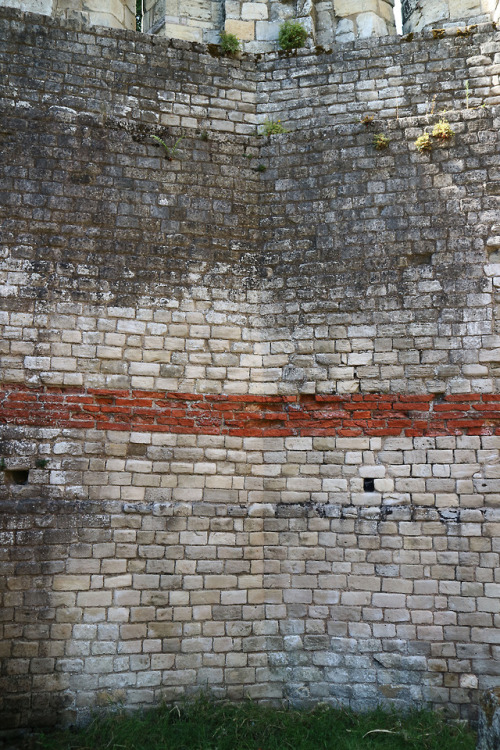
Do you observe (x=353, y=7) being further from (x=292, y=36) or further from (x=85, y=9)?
(x=85, y=9)

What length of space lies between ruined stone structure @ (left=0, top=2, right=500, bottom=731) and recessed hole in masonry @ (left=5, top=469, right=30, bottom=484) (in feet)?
0.06

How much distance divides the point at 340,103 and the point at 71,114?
8.43 feet

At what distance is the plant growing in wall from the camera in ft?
22.3

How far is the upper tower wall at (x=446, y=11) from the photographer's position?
6903 mm

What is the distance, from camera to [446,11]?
23.3 feet

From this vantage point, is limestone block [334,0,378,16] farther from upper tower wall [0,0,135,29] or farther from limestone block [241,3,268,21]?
upper tower wall [0,0,135,29]

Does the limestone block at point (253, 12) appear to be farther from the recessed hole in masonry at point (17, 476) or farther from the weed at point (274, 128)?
the recessed hole in masonry at point (17, 476)

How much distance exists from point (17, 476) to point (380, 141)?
176 inches

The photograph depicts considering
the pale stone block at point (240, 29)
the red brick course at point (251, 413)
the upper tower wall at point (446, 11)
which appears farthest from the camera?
the pale stone block at point (240, 29)

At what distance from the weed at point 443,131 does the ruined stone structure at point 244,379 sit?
0.08 m

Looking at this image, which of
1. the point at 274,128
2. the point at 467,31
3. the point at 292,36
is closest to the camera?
the point at 467,31

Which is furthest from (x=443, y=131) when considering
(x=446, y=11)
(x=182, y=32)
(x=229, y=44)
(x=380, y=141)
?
(x=182, y=32)

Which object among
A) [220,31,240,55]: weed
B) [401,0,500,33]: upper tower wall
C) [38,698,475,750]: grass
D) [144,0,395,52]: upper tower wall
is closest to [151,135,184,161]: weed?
[220,31,240,55]: weed

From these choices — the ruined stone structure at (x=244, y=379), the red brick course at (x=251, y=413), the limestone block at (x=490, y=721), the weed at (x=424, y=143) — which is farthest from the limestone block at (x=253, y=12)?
the limestone block at (x=490, y=721)
